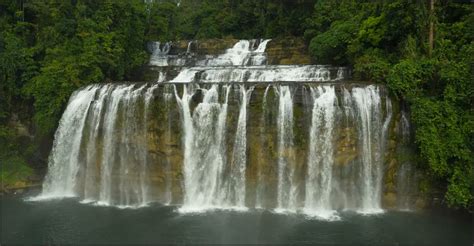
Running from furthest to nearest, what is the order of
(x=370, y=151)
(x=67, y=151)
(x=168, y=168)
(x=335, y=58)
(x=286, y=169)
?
(x=335, y=58) < (x=67, y=151) < (x=168, y=168) < (x=286, y=169) < (x=370, y=151)

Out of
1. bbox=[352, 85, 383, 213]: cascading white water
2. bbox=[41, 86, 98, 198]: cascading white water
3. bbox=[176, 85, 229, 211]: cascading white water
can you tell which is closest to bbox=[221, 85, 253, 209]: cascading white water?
bbox=[176, 85, 229, 211]: cascading white water

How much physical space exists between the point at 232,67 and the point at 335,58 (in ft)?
16.2

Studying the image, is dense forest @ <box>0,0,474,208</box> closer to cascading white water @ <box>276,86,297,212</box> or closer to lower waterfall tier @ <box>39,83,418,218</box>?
lower waterfall tier @ <box>39,83,418,218</box>

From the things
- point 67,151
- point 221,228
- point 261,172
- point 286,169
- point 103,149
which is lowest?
point 221,228

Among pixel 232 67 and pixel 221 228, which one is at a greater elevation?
pixel 232 67

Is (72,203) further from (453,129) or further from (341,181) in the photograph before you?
(453,129)

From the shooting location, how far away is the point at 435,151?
39.6 feet

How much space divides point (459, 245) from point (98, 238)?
34.4 ft

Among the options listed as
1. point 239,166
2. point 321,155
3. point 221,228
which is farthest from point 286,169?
point 221,228

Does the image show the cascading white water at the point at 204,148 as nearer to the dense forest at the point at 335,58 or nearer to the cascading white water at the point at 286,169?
the cascading white water at the point at 286,169

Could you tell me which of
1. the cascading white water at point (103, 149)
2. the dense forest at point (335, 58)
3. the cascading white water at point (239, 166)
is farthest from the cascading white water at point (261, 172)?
the dense forest at point (335, 58)

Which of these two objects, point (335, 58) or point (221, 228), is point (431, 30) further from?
point (221, 228)

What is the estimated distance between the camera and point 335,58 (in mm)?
18922

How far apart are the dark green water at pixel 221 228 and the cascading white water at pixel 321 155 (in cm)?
99
